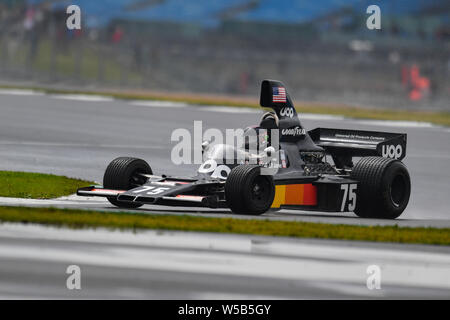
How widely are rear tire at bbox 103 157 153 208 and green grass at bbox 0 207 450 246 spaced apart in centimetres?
152

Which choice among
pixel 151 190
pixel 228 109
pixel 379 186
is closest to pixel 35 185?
pixel 151 190

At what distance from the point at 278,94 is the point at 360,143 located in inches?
57.7

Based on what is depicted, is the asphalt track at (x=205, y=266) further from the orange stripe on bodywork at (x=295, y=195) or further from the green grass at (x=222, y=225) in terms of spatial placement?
the orange stripe on bodywork at (x=295, y=195)

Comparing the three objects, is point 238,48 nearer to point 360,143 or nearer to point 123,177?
point 360,143

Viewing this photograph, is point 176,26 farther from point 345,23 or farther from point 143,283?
point 143,283

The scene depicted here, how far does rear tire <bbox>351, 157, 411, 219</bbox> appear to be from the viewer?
1103cm

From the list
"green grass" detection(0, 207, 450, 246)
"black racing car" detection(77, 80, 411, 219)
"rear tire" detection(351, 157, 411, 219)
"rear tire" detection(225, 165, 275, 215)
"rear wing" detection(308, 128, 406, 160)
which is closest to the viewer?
"green grass" detection(0, 207, 450, 246)

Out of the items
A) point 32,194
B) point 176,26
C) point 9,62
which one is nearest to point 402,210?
point 32,194

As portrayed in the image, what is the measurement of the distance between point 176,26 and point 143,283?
44582mm

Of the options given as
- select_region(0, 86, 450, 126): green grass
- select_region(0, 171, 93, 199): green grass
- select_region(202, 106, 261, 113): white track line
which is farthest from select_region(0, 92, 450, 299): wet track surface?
select_region(0, 86, 450, 126): green grass

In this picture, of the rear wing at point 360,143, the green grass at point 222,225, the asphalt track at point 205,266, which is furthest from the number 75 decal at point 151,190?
the rear wing at point 360,143

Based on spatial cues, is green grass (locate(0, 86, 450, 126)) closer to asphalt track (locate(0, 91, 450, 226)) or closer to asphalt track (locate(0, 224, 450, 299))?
asphalt track (locate(0, 91, 450, 226))

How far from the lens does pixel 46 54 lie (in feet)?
135

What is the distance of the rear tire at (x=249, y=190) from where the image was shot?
9.87 meters
